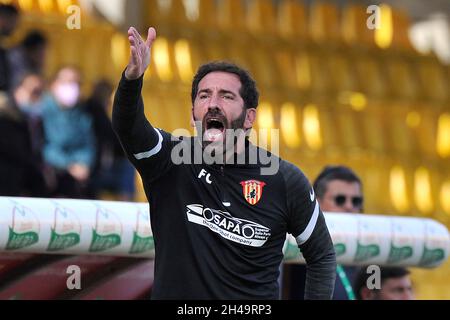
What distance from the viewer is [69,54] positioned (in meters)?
12.2

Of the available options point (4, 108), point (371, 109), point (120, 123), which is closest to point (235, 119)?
point (120, 123)

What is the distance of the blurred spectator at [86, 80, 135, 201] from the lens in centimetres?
1038

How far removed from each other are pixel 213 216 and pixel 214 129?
320 mm

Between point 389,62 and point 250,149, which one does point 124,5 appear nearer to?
point 389,62

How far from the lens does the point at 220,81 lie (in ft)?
13.9

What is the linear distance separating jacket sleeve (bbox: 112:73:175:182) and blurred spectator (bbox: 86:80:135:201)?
6.13 metres

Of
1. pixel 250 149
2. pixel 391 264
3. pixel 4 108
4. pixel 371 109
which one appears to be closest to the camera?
pixel 250 149

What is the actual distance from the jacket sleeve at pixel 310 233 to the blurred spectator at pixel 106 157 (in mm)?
6074

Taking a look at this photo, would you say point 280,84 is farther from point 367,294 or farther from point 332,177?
point 367,294

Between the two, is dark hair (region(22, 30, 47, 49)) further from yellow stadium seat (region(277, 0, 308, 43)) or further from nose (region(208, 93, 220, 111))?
nose (region(208, 93, 220, 111))

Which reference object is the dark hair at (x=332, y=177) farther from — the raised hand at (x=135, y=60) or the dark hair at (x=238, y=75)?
the raised hand at (x=135, y=60)

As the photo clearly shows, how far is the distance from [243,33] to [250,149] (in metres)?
9.40

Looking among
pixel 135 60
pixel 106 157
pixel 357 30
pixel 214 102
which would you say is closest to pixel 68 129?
pixel 106 157

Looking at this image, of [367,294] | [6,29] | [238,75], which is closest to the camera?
[238,75]
